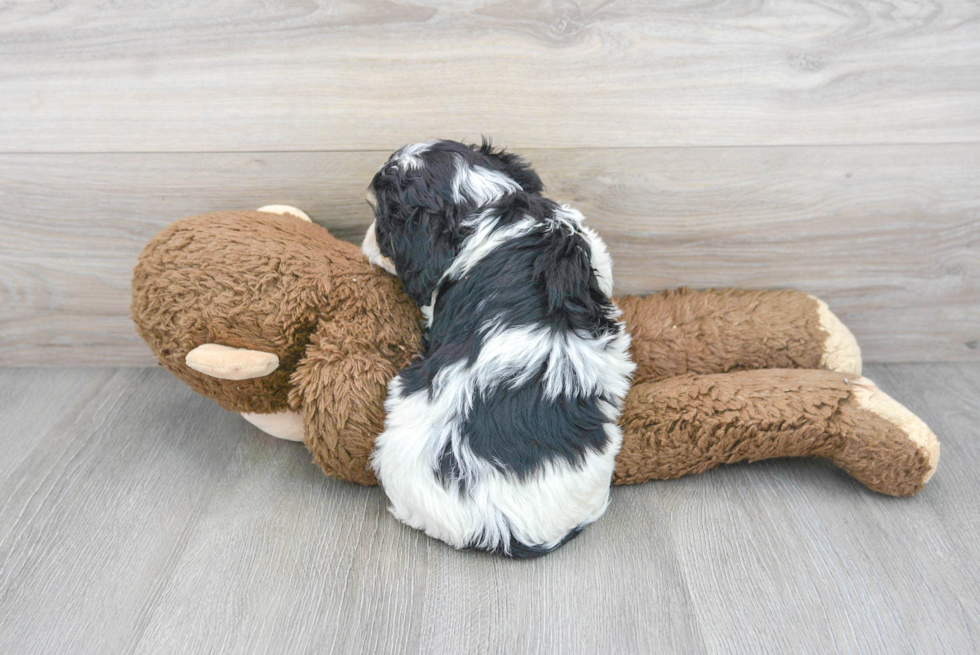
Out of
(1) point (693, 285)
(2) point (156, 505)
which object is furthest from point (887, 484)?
(2) point (156, 505)

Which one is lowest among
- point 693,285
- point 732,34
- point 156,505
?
point 156,505

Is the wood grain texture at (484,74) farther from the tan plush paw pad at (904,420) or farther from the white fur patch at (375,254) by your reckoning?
the tan plush paw pad at (904,420)

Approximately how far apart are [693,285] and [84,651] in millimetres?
995

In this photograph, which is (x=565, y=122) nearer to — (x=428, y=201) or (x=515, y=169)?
(x=515, y=169)

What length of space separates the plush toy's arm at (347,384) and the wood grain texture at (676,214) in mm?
300

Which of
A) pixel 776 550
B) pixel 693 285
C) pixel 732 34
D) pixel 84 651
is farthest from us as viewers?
pixel 693 285

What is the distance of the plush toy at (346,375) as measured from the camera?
860 millimetres

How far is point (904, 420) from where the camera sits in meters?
0.88

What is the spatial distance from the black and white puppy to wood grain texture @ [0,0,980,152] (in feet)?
0.77

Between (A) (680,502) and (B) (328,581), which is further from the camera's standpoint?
(A) (680,502)

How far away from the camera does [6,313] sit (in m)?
1.20

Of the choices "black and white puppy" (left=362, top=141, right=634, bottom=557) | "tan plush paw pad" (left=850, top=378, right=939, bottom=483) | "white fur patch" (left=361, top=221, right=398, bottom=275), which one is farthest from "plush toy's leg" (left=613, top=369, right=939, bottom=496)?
"white fur patch" (left=361, top=221, right=398, bottom=275)

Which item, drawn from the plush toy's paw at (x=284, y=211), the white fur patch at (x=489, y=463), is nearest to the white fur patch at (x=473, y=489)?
the white fur patch at (x=489, y=463)

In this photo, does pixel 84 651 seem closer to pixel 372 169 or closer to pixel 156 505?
pixel 156 505
